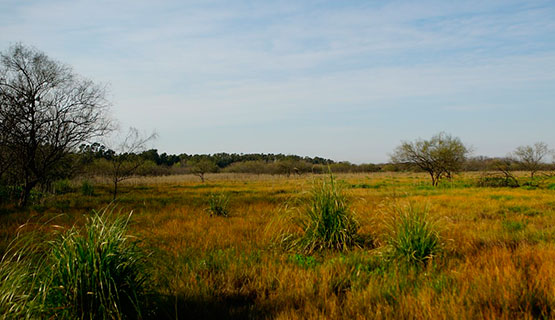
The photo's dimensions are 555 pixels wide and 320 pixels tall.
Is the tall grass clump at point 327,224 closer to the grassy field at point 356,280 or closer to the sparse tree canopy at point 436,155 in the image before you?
the grassy field at point 356,280

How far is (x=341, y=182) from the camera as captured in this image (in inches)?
291

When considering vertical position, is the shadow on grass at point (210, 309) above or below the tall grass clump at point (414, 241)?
below

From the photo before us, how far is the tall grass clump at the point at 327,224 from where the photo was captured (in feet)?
21.1

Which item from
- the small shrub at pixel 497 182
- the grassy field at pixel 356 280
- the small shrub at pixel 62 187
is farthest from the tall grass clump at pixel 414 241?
the small shrub at pixel 62 187

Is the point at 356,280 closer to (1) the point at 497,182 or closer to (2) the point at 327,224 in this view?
(2) the point at 327,224

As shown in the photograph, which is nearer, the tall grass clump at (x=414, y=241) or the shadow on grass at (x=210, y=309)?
the shadow on grass at (x=210, y=309)

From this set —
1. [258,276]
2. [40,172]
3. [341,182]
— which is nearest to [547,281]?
[258,276]

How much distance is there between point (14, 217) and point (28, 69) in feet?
25.1

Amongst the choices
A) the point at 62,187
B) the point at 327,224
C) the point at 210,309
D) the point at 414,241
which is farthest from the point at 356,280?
the point at 62,187

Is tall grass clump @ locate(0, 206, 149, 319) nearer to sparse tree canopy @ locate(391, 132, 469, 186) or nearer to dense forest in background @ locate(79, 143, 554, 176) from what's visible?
dense forest in background @ locate(79, 143, 554, 176)

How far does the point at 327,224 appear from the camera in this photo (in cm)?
666

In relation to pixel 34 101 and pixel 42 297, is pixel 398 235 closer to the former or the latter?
pixel 42 297

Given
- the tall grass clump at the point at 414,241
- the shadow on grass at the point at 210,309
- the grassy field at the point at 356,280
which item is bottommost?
the shadow on grass at the point at 210,309

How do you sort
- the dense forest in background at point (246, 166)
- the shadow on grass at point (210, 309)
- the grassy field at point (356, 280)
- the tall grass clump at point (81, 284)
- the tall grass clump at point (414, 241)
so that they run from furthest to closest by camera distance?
1. the dense forest in background at point (246, 166)
2. the tall grass clump at point (414, 241)
3. the shadow on grass at point (210, 309)
4. the grassy field at point (356, 280)
5. the tall grass clump at point (81, 284)
